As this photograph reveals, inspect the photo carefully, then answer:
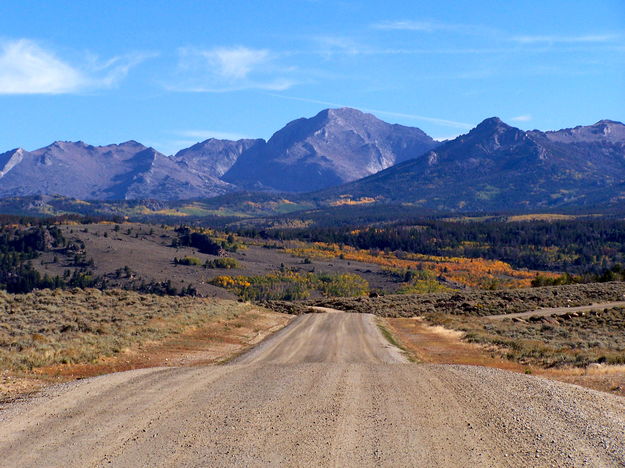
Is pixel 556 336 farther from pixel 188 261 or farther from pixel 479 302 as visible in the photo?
pixel 188 261

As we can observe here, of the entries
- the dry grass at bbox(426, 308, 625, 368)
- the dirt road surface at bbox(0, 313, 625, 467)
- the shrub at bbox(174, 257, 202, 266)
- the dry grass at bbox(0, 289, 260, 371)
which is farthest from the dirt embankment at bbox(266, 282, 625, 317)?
the shrub at bbox(174, 257, 202, 266)

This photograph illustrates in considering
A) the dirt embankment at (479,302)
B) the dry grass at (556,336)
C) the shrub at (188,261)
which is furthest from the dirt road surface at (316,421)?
the shrub at (188,261)

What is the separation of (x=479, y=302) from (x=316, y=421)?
63729 mm

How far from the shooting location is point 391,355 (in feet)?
110

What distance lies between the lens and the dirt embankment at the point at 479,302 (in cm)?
7181

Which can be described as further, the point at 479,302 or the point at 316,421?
the point at 479,302

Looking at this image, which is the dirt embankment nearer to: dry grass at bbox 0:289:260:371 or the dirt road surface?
dry grass at bbox 0:289:260:371

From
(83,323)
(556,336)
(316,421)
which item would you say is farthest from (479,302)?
(316,421)

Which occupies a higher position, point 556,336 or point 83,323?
point 83,323

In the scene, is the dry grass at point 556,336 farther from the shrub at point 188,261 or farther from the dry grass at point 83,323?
the shrub at point 188,261

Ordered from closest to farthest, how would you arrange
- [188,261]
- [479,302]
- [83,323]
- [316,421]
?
[316,421] → [83,323] → [479,302] → [188,261]

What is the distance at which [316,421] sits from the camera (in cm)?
1534

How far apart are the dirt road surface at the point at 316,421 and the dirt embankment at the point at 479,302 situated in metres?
50.3

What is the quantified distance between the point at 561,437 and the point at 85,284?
129235mm
